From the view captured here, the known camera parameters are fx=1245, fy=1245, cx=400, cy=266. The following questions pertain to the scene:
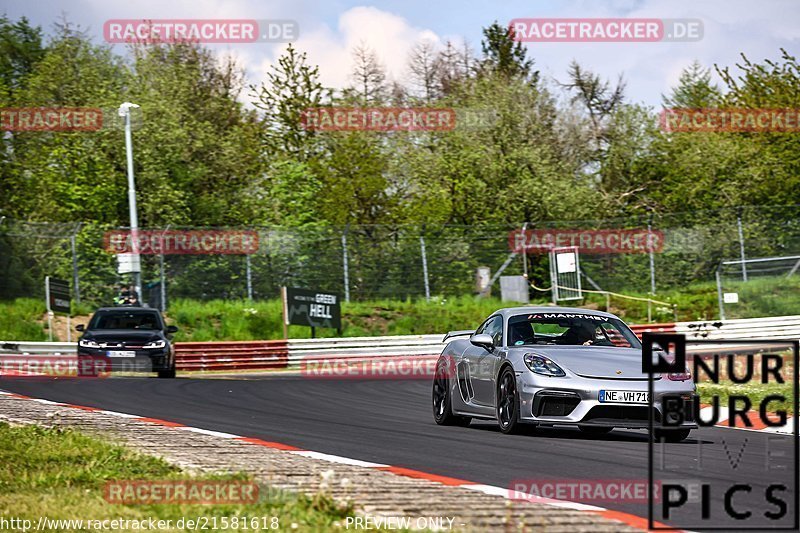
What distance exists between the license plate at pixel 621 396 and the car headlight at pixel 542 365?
43 centimetres

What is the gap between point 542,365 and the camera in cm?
1158

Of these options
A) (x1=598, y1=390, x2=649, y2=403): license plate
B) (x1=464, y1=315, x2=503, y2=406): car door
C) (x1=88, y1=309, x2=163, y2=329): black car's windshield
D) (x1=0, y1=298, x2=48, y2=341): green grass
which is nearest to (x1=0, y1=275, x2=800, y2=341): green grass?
(x1=0, y1=298, x2=48, y2=341): green grass

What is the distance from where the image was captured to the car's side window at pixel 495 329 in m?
12.6

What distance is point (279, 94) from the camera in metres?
53.4

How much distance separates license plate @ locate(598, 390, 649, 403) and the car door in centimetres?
144

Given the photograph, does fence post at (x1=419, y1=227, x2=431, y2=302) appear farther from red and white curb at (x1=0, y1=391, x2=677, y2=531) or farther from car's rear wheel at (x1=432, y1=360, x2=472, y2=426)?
red and white curb at (x1=0, y1=391, x2=677, y2=531)

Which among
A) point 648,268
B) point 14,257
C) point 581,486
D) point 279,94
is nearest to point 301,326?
point 14,257

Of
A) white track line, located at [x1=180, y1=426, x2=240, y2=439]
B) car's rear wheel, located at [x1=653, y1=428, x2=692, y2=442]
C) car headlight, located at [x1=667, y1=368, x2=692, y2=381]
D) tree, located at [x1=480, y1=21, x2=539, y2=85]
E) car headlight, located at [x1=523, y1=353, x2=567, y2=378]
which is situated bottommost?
car's rear wheel, located at [x1=653, y1=428, x2=692, y2=442]

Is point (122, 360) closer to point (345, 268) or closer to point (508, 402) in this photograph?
point (345, 268)

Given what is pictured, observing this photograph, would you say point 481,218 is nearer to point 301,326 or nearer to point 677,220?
point 677,220

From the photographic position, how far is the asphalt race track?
27.4 feet

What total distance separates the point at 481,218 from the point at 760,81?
16.0m

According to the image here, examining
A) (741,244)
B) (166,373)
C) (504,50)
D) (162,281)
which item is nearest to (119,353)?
(166,373)

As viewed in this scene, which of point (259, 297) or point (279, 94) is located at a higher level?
point (279, 94)
